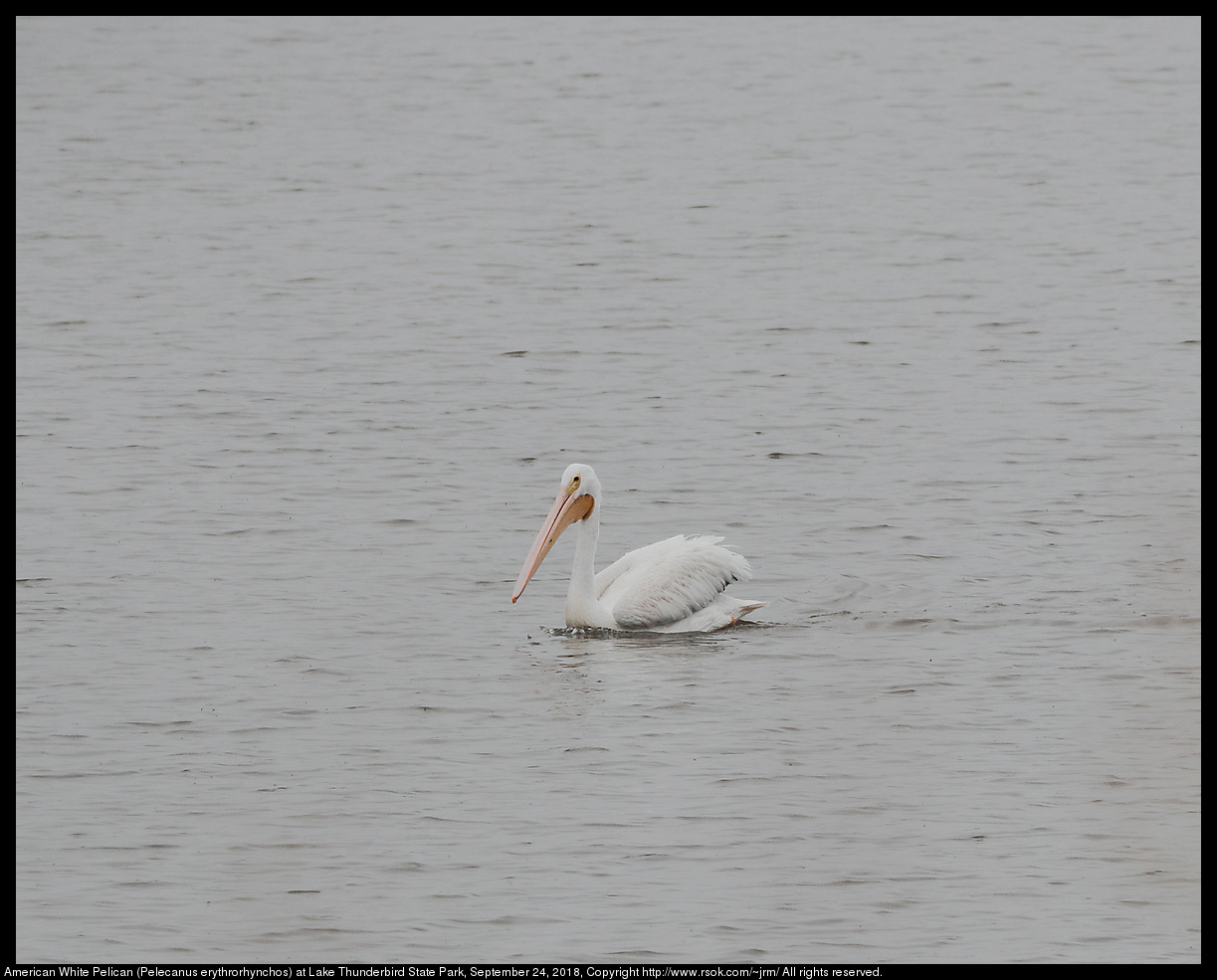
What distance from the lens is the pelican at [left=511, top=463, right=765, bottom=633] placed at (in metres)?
10.2

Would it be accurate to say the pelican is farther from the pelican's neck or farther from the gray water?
the gray water

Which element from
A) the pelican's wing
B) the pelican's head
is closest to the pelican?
the pelican's wing

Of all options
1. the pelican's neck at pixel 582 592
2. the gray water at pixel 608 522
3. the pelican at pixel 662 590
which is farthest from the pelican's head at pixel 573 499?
the gray water at pixel 608 522

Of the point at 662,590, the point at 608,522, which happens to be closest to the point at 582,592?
the point at 662,590

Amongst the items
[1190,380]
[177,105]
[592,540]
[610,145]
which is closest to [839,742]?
[592,540]

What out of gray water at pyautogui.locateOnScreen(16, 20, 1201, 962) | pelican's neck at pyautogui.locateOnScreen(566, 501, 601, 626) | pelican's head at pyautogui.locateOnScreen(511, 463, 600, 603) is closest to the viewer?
gray water at pyautogui.locateOnScreen(16, 20, 1201, 962)

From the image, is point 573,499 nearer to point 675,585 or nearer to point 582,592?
point 582,592

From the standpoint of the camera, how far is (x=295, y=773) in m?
7.64

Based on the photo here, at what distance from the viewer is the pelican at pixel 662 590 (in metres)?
10.2

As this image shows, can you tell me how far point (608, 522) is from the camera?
38.4ft

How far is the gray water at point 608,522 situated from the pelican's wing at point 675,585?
159mm

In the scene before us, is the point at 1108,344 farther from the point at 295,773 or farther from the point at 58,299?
the point at 295,773

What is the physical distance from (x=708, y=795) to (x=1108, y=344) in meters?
9.28

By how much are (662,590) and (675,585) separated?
2.8 inches
